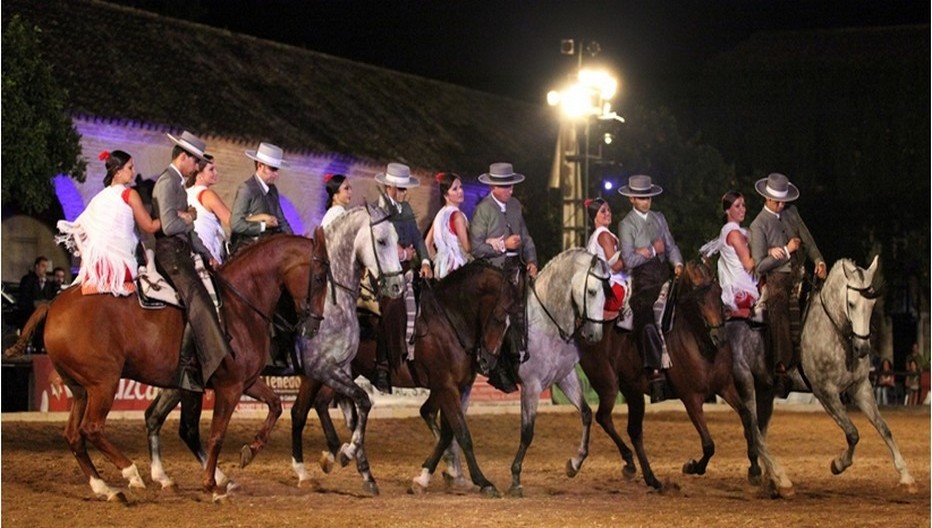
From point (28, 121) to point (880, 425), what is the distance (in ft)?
53.0

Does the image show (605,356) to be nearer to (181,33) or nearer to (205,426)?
(205,426)

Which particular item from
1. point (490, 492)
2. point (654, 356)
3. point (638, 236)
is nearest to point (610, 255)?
point (638, 236)

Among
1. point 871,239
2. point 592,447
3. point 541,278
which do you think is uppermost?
point 871,239

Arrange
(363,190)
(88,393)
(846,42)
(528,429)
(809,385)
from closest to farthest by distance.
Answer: (88,393)
(528,429)
(809,385)
(363,190)
(846,42)

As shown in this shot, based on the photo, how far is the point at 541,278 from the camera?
18219 mm

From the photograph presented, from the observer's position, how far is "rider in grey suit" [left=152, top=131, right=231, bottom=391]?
50.1ft

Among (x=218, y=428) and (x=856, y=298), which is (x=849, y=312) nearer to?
(x=856, y=298)

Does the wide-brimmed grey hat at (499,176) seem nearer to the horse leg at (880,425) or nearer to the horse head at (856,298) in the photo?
the horse head at (856,298)

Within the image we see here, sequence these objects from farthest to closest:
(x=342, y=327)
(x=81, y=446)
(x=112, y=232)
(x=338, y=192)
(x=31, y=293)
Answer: (x=31, y=293) < (x=338, y=192) < (x=342, y=327) < (x=112, y=232) < (x=81, y=446)

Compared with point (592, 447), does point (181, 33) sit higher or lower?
higher

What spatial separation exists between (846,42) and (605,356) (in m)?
40.6

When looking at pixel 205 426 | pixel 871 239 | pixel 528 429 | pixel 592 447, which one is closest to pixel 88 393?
pixel 528 429

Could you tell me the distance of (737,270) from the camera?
62.5 ft

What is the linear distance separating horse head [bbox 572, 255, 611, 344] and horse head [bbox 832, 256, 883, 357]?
2.52 meters
